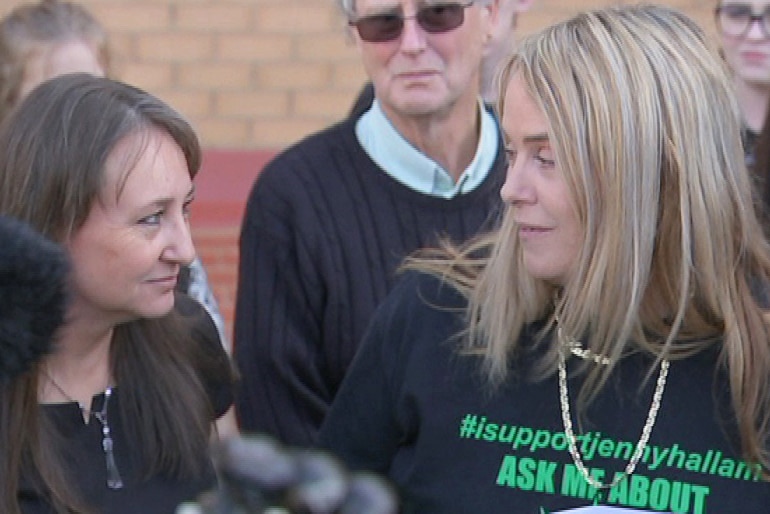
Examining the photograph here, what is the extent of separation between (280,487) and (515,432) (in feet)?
2.17

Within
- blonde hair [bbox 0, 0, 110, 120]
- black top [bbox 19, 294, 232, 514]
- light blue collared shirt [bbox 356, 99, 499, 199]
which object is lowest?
black top [bbox 19, 294, 232, 514]

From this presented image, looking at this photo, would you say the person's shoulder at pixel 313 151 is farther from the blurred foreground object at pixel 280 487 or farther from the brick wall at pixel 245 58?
the brick wall at pixel 245 58

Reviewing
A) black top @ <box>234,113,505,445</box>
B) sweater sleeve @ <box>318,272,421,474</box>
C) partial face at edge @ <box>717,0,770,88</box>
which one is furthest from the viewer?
partial face at edge @ <box>717,0,770,88</box>

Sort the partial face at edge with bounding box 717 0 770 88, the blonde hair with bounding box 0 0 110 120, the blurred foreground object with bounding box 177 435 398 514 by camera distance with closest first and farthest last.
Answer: the blurred foreground object with bounding box 177 435 398 514
the blonde hair with bounding box 0 0 110 120
the partial face at edge with bounding box 717 0 770 88

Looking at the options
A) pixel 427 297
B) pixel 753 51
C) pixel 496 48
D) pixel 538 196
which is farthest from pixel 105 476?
pixel 753 51

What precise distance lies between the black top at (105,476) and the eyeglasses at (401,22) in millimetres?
1079

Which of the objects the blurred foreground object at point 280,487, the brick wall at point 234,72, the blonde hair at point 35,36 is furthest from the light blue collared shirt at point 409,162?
the brick wall at point 234,72

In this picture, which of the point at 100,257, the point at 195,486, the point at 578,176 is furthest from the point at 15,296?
the point at 578,176

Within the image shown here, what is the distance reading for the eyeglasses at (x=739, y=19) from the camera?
4590mm

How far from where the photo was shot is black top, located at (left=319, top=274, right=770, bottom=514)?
7.90 ft

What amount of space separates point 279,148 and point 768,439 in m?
4.56

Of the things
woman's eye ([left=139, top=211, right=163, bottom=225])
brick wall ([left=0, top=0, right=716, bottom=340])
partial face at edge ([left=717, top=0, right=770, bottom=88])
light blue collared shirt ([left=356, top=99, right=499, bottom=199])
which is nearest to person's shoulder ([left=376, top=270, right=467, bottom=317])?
woman's eye ([left=139, top=211, right=163, bottom=225])

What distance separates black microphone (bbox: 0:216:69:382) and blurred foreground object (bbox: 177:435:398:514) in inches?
21.4

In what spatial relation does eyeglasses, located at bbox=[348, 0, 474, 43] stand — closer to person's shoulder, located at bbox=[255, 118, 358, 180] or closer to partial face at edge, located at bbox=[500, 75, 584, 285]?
person's shoulder, located at bbox=[255, 118, 358, 180]
